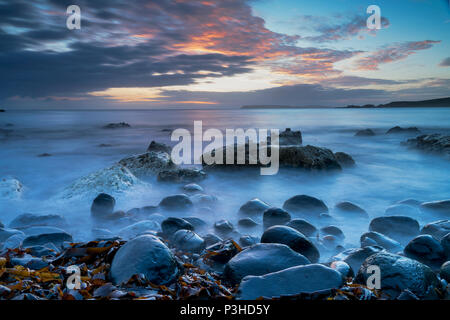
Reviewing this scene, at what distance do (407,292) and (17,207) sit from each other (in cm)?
553

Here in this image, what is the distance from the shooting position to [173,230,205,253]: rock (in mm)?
2840

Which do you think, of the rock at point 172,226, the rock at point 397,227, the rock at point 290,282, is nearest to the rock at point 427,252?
the rock at point 397,227

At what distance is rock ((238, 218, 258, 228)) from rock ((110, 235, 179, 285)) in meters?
1.74

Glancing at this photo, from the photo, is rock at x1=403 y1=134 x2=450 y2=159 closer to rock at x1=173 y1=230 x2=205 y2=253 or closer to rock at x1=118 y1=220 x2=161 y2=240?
rock at x1=173 y1=230 x2=205 y2=253

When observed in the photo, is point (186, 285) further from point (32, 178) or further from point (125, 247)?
point (32, 178)

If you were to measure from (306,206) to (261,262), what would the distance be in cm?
235

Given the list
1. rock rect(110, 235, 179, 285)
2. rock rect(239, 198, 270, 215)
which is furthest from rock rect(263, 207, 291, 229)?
rock rect(110, 235, 179, 285)

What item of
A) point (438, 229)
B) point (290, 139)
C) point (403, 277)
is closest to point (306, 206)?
point (438, 229)

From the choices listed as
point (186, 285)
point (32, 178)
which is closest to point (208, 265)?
point (186, 285)

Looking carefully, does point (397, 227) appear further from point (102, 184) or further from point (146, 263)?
point (102, 184)

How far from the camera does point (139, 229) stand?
3438 mm

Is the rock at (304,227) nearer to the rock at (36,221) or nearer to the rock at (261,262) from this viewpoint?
the rock at (261,262)
